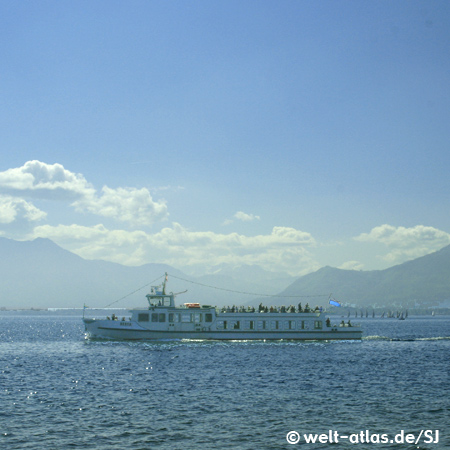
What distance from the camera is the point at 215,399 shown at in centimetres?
3803

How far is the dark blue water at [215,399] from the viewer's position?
2819cm

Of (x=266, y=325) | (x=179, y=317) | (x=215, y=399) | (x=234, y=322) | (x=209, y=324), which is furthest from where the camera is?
(x=266, y=325)

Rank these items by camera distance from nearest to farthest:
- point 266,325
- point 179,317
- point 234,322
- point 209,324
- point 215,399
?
1. point 215,399
2. point 179,317
3. point 209,324
4. point 234,322
5. point 266,325

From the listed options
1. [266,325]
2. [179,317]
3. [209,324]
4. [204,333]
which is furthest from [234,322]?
[179,317]

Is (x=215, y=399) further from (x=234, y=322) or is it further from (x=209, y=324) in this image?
(x=234, y=322)

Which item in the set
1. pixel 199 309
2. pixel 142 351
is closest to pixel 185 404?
pixel 142 351

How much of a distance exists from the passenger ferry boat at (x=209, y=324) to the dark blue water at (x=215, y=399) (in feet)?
45.1

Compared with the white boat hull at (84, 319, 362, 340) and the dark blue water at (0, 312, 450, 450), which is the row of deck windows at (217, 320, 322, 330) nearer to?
the white boat hull at (84, 319, 362, 340)

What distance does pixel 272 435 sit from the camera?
28453mm

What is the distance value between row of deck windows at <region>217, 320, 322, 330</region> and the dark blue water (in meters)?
15.7

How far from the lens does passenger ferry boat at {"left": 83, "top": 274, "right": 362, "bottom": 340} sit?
82562 millimetres

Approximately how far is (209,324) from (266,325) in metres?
9.18

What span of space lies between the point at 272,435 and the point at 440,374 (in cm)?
2985

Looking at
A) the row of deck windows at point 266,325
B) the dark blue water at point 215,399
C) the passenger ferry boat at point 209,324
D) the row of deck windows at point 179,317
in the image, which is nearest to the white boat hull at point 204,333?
the passenger ferry boat at point 209,324
